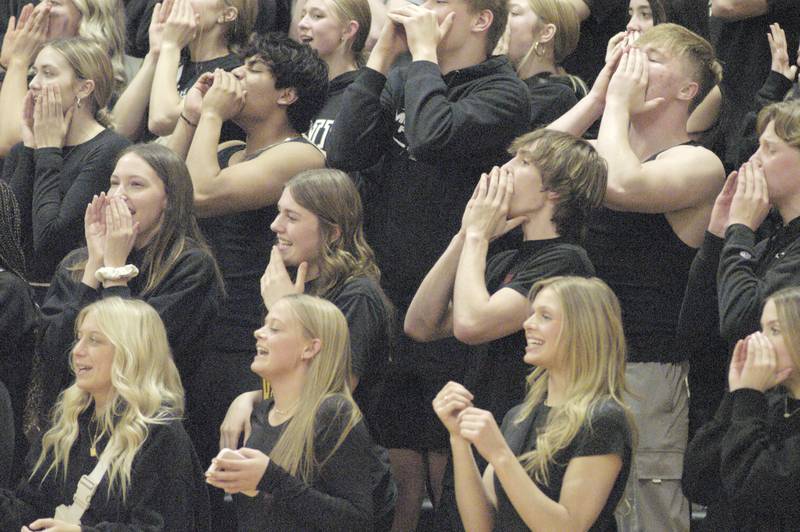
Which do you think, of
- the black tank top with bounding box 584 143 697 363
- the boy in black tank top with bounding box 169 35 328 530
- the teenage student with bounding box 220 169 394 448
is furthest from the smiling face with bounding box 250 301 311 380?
the black tank top with bounding box 584 143 697 363

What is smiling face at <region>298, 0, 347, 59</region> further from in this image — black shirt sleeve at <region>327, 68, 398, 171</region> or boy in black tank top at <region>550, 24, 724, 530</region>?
boy in black tank top at <region>550, 24, 724, 530</region>

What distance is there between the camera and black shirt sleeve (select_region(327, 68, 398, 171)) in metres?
5.18

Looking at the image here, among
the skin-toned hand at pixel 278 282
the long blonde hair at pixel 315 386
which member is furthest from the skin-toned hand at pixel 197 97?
the long blonde hair at pixel 315 386

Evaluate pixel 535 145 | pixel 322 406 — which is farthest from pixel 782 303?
pixel 322 406

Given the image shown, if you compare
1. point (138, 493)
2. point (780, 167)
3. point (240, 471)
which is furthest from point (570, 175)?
point (138, 493)

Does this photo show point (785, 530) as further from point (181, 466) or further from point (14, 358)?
point (14, 358)

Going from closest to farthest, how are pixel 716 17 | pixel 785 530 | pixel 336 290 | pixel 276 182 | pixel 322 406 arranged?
pixel 785 530 → pixel 322 406 → pixel 336 290 → pixel 276 182 → pixel 716 17

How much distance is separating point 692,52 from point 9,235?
2.39 meters

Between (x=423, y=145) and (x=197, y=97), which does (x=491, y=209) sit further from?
(x=197, y=97)

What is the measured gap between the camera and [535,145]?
184 inches

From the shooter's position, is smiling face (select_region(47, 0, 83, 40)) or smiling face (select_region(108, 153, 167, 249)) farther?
smiling face (select_region(47, 0, 83, 40))

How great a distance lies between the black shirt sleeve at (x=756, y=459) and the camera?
389cm

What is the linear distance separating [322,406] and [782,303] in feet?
4.36

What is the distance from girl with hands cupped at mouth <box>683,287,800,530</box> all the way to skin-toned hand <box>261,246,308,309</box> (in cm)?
145
